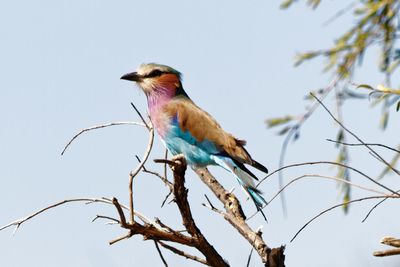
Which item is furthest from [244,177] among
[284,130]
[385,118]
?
[385,118]

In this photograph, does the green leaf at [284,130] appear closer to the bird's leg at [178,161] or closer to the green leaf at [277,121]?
the green leaf at [277,121]

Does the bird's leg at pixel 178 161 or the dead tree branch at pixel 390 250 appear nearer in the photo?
the dead tree branch at pixel 390 250

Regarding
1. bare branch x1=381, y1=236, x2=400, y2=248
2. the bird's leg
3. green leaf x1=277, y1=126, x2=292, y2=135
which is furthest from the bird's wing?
green leaf x1=277, y1=126, x2=292, y2=135

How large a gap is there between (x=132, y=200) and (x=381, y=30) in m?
4.11

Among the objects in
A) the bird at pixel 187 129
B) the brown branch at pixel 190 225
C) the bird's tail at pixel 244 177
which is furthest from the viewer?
the bird at pixel 187 129

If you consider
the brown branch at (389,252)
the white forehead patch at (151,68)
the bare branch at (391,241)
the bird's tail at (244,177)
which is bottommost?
the brown branch at (389,252)

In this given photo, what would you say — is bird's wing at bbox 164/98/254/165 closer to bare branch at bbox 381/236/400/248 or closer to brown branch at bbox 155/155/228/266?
brown branch at bbox 155/155/228/266

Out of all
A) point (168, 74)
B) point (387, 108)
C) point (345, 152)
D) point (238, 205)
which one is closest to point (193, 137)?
point (168, 74)

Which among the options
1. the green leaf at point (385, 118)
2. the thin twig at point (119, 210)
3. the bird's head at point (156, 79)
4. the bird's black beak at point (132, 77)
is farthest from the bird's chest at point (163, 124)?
the green leaf at point (385, 118)

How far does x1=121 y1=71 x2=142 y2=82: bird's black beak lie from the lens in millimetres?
4543

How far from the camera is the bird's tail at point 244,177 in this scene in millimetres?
3524

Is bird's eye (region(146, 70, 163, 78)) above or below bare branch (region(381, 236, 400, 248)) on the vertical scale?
above

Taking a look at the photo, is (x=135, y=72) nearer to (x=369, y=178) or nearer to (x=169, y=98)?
(x=169, y=98)

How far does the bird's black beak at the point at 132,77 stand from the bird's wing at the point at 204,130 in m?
0.25
